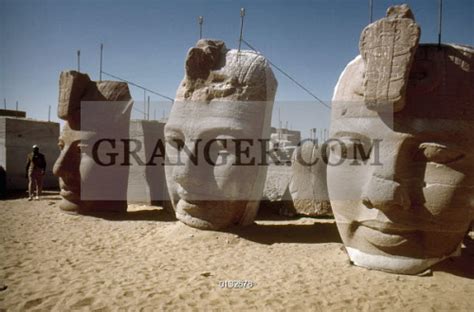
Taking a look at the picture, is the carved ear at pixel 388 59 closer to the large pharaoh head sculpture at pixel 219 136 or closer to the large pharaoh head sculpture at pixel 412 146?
the large pharaoh head sculpture at pixel 412 146

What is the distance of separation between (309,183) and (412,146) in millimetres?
4028

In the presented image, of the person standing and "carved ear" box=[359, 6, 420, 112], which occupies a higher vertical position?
"carved ear" box=[359, 6, 420, 112]

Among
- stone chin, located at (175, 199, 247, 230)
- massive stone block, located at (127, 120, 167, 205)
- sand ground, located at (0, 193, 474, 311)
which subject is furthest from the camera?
massive stone block, located at (127, 120, 167, 205)

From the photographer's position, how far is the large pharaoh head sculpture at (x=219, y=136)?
223 inches

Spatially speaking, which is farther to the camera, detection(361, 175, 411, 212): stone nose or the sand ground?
detection(361, 175, 411, 212): stone nose

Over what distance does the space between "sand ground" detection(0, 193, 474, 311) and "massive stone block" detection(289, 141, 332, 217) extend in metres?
1.05

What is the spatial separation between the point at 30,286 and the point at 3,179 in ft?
24.8

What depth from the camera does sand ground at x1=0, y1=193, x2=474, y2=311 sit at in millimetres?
3564

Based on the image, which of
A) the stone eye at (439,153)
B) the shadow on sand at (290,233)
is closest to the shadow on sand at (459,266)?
the stone eye at (439,153)

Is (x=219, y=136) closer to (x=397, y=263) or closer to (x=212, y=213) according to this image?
(x=212, y=213)

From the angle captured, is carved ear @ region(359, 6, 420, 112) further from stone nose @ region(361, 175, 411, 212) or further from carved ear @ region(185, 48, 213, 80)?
carved ear @ region(185, 48, 213, 80)

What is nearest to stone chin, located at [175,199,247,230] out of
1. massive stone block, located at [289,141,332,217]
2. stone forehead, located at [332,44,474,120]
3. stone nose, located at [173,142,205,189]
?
stone nose, located at [173,142,205,189]

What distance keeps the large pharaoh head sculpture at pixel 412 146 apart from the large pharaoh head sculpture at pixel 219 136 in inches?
78.2

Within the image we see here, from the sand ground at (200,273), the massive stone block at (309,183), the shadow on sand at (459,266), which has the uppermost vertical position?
the massive stone block at (309,183)
